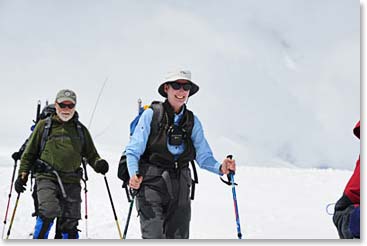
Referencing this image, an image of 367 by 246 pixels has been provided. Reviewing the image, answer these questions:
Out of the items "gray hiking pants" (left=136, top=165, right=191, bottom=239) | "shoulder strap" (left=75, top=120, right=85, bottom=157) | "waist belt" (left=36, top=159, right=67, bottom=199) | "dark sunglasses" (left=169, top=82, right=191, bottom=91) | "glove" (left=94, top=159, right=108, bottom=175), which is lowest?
"gray hiking pants" (left=136, top=165, right=191, bottom=239)

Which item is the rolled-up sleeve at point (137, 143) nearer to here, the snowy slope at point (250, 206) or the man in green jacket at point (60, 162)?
the man in green jacket at point (60, 162)

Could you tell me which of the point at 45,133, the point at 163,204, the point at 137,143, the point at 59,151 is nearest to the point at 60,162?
the point at 59,151

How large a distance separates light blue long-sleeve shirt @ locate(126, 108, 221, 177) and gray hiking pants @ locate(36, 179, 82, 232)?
120 cm

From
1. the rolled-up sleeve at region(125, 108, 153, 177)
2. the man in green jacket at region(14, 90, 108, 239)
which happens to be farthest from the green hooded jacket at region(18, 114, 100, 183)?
the rolled-up sleeve at region(125, 108, 153, 177)

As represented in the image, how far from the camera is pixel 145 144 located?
3.19 metres

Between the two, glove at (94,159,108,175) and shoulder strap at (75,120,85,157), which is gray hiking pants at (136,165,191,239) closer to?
glove at (94,159,108,175)

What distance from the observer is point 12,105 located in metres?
4.97

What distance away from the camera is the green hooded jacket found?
4141mm

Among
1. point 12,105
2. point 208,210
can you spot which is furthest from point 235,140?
point 12,105

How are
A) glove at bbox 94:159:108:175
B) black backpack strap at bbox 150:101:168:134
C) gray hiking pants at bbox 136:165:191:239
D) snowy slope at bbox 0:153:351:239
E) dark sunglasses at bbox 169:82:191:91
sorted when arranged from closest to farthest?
1. gray hiking pants at bbox 136:165:191:239
2. black backpack strap at bbox 150:101:168:134
3. dark sunglasses at bbox 169:82:191:91
4. glove at bbox 94:159:108:175
5. snowy slope at bbox 0:153:351:239

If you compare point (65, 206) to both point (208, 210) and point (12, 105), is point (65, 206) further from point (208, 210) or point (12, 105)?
point (208, 210)

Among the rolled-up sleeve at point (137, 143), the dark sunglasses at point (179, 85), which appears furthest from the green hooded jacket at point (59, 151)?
the dark sunglasses at point (179, 85)

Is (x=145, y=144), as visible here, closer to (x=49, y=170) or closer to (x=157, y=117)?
(x=157, y=117)

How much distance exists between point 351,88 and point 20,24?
328cm
